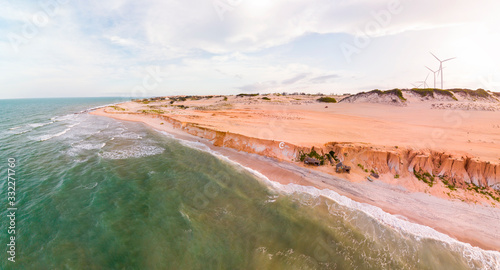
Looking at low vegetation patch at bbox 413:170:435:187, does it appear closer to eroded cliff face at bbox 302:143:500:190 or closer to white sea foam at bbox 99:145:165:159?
eroded cliff face at bbox 302:143:500:190

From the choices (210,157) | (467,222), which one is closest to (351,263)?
(467,222)

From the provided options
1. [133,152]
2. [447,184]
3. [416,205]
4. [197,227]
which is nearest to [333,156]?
[416,205]

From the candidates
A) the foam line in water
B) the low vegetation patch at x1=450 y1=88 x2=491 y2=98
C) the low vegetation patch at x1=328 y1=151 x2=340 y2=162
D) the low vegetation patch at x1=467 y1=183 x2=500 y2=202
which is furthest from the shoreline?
the low vegetation patch at x1=450 y1=88 x2=491 y2=98

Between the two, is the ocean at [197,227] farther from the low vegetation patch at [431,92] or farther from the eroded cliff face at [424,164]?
the low vegetation patch at [431,92]

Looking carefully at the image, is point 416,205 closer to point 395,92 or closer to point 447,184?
point 447,184

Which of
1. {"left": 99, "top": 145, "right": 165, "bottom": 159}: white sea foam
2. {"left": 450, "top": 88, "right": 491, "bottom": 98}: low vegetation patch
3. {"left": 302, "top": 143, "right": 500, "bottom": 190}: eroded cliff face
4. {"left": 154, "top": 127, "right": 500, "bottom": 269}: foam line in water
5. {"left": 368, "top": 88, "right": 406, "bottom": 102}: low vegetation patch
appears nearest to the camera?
{"left": 154, "top": 127, "right": 500, "bottom": 269}: foam line in water
